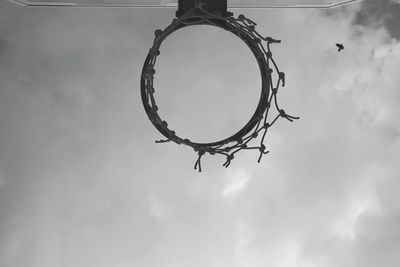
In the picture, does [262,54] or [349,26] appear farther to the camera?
[349,26]

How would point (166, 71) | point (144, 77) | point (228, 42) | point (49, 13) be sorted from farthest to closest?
point (49, 13)
point (166, 71)
point (228, 42)
point (144, 77)

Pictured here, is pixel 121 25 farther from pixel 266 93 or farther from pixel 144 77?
pixel 266 93

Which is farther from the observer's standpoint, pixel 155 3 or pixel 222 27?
pixel 155 3

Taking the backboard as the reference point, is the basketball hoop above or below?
below

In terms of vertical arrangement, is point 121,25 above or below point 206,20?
above

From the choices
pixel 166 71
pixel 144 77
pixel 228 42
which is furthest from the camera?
pixel 166 71

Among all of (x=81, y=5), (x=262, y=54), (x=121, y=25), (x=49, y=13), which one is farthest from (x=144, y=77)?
(x=49, y=13)

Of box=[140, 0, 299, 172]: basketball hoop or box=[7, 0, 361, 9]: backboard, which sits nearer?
box=[140, 0, 299, 172]: basketball hoop

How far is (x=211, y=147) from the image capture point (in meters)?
4.39

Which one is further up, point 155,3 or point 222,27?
point 155,3

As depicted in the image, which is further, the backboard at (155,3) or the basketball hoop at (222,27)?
the backboard at (155,3)

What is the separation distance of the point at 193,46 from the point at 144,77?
5.88 feet

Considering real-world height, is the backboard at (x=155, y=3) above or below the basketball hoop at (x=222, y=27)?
above

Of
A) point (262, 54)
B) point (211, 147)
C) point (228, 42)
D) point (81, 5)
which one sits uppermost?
point (81, 5)
